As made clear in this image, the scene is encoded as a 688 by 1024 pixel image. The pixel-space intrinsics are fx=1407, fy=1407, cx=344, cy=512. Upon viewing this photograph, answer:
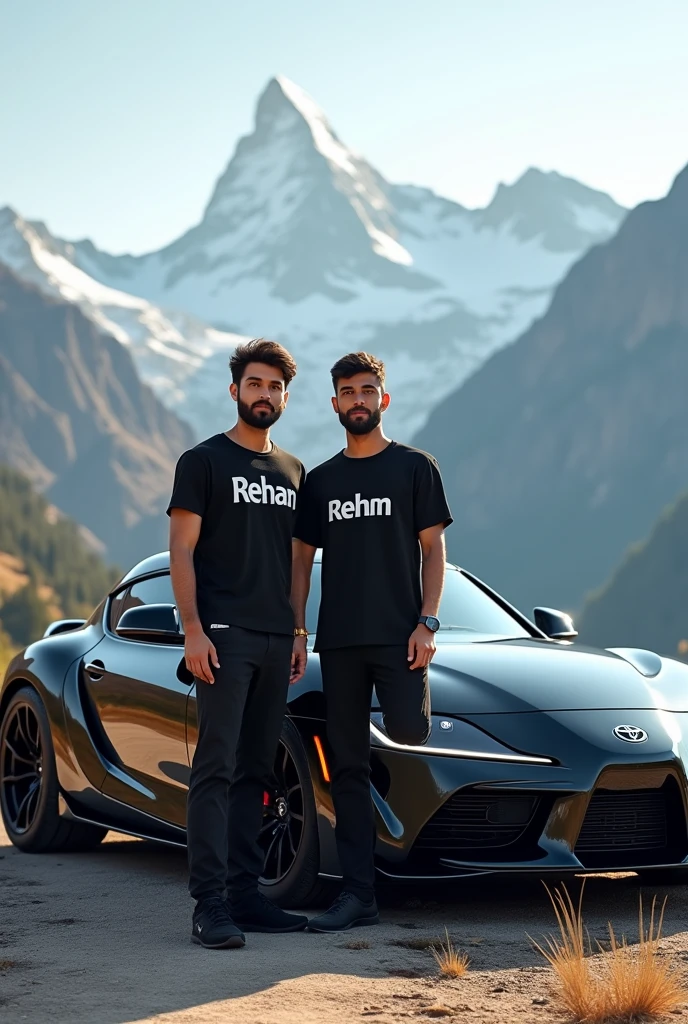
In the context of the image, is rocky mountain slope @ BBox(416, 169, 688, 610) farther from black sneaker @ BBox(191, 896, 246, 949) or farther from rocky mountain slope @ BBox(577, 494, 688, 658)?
black sneaker @ BBox(191, 896, 246, 949)

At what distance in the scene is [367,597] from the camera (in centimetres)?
452

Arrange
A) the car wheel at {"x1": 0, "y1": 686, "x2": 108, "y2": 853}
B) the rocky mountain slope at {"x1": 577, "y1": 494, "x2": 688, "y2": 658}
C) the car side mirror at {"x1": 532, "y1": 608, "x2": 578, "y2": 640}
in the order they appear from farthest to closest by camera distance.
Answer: the rocky mountain slope at {"x1": 577, "y1": 494, "x2": 688, "y2": 658}
the car wheel at {"x1": 0, "y1": 686, "x2": 108, "y2": 853}
the car side mirror at {"x1": 532, "y1": 608, "x2": 578, "y2": 640}

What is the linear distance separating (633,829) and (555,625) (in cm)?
154

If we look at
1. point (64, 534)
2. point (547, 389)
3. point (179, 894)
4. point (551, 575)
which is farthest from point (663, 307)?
point (179, 894)

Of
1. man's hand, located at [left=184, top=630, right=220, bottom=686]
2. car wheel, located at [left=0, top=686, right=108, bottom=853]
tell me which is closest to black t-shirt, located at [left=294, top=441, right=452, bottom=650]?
man's hand, located at [left=184, top=630, right=220, bottom=686]

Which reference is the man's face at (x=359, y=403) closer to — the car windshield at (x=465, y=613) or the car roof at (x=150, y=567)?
the car windshield at (x=465, y=613)

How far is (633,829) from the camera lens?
183 inches

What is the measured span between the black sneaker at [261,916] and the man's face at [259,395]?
1.51 metres

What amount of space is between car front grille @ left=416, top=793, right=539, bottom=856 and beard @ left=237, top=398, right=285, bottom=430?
135 cm

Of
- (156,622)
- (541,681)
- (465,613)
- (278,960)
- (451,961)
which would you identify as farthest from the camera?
(465,613)

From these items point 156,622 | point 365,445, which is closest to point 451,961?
point 365,445

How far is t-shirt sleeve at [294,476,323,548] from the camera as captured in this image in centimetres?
468

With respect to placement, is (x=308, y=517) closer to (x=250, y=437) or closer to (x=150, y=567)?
(x=250, y=437)

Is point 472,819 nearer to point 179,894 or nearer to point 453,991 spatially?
point 453,991
